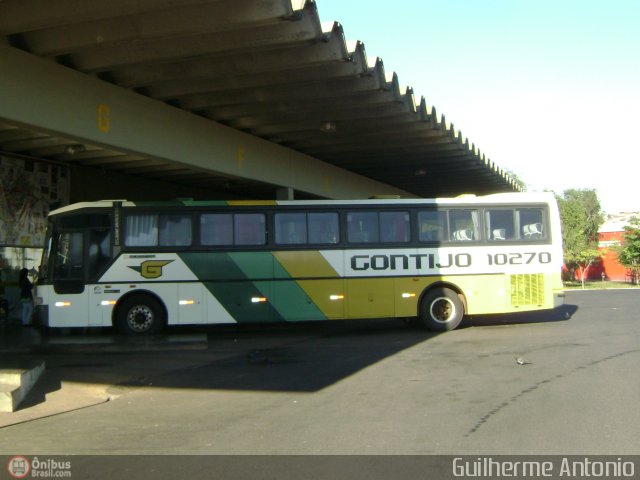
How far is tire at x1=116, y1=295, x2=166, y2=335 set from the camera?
14734 millimetres

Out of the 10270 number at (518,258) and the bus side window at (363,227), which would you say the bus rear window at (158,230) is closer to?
the bus side window at (363,227)

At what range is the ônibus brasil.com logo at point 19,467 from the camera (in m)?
5.62

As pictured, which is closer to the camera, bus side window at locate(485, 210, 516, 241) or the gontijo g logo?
the gontijo g logo

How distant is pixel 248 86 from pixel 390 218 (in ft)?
17.6

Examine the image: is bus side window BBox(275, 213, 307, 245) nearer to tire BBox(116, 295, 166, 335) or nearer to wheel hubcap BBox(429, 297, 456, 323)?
tire BBox(116, 295, 166, 335)

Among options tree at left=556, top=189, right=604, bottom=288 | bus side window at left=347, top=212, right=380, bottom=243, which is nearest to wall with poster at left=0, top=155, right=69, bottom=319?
bus side window at left=347, top=212, right=380, bottom=243

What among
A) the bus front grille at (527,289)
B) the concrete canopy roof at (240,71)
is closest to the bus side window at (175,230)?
the concrete canopy roof at (240,71)

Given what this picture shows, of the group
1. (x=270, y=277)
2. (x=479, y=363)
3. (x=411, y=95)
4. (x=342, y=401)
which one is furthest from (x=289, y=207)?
(x=342, y=401)

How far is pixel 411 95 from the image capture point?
13.4 metres

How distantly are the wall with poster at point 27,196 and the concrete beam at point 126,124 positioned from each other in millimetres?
6112

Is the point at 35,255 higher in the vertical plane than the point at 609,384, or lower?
higher

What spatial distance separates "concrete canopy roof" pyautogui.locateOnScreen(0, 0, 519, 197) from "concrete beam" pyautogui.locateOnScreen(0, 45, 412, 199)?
0.21 meters

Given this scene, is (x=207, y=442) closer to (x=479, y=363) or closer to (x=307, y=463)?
(x=307, y=463)

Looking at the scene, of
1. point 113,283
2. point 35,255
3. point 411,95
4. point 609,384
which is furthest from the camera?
point 35,255
